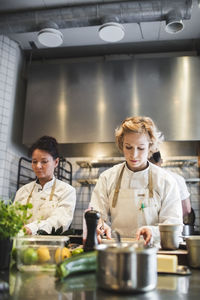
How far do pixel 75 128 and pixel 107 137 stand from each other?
1.29ft

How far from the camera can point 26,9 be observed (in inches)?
119

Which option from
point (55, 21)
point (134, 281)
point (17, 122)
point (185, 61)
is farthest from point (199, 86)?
point (134, 281)

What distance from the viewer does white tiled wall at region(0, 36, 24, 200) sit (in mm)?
3250

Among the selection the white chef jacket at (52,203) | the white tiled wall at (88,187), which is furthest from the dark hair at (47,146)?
the white tiled wall at (88,187)

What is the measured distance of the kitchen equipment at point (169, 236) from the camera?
3.80 feet

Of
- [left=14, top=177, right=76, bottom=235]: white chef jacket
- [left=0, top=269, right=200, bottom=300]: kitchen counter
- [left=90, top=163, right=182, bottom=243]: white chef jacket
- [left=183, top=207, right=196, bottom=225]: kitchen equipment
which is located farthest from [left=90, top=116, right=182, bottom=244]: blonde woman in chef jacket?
[left=183, top=207, right=196, bottom=225]: kitchen equipment

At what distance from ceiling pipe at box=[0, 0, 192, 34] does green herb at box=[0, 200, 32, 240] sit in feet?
7.70

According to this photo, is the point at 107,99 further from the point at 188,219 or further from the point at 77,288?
the point at 77,288

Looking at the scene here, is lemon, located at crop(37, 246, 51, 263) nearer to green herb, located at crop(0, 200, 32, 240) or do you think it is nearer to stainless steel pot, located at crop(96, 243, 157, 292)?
green herb, located at crop(0, 200, 32, 240)

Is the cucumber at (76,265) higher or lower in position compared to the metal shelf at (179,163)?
lower

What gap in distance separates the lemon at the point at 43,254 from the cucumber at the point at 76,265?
0.31ft

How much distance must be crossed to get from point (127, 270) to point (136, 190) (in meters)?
1.06

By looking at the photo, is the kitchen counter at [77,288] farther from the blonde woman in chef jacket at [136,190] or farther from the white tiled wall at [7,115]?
the white tiled wall at [7,115]

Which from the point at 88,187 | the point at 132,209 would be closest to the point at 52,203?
the point at 132,209
